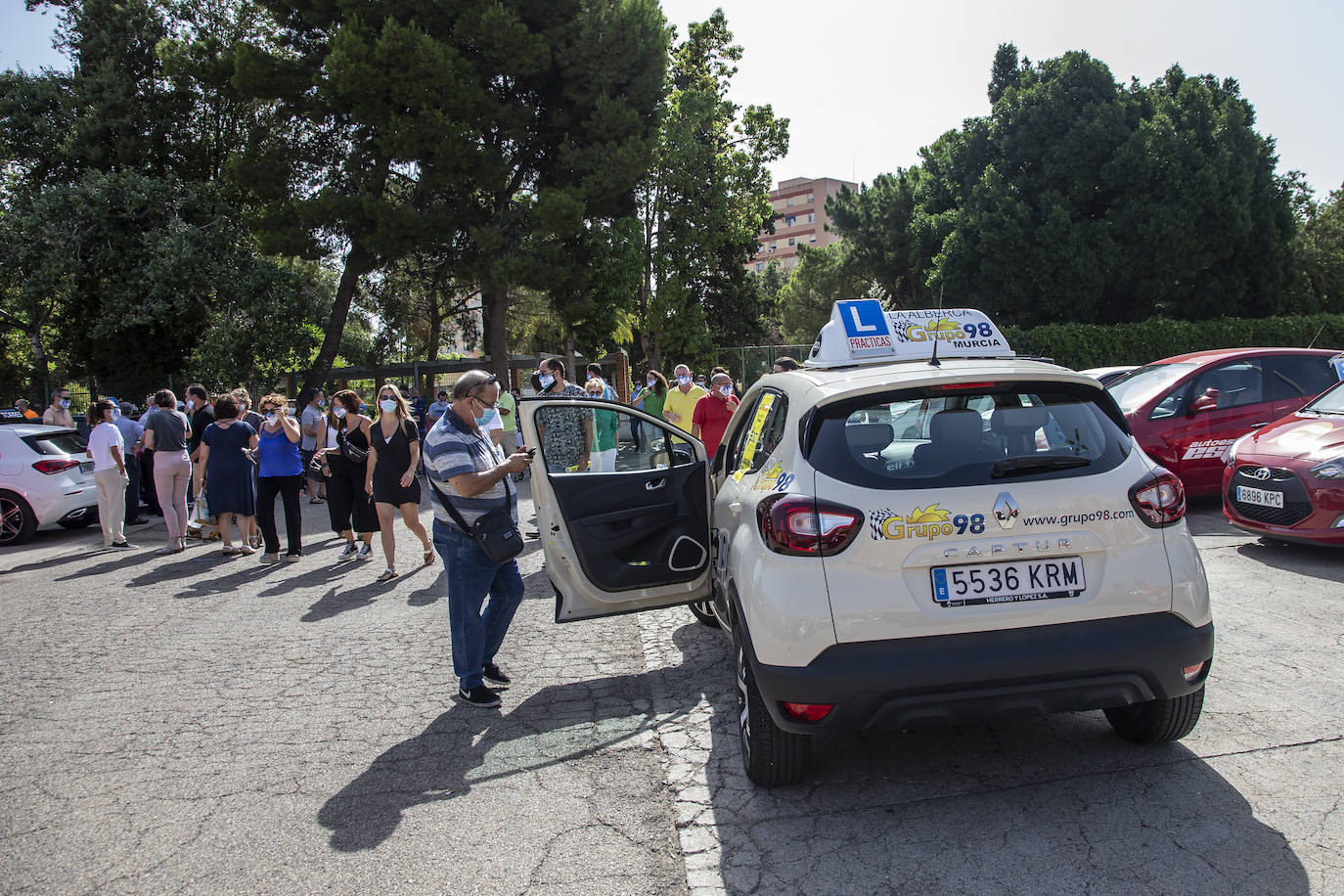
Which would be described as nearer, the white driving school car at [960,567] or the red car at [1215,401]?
the white driving school car at [960,567]

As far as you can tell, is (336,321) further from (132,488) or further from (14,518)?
(14,518)

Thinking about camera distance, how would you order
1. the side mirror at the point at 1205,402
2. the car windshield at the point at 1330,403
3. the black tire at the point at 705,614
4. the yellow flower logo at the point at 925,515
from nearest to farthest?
the yellow flower logo at the point at 925,515 < the black tire at the point at 705,614 < the car windshield at the point at 1330,403 < the side mirror at the point at 1205,402

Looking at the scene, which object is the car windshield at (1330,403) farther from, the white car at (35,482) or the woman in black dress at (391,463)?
the white car at (35,482)

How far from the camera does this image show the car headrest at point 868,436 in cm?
340

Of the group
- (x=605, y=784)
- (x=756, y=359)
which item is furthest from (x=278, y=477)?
(x=756, y=359)

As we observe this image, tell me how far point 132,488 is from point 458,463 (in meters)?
10.6

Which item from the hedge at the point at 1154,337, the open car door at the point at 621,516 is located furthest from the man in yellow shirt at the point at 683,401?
the hedge at the point at 1154,337

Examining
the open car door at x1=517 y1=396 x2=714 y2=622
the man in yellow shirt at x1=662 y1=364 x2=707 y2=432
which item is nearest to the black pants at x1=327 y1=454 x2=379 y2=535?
the man in yellow shirt at x1=662 y1=364 x2=707 y2=432

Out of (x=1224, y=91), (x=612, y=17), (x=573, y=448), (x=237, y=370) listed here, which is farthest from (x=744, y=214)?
(x=573, y=448)

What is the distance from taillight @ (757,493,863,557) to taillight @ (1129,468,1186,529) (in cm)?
104

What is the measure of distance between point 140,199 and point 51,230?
200cm

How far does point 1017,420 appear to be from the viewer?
11.5ft

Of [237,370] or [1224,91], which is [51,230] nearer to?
[237,370]

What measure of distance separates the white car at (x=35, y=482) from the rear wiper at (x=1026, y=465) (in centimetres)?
1144
